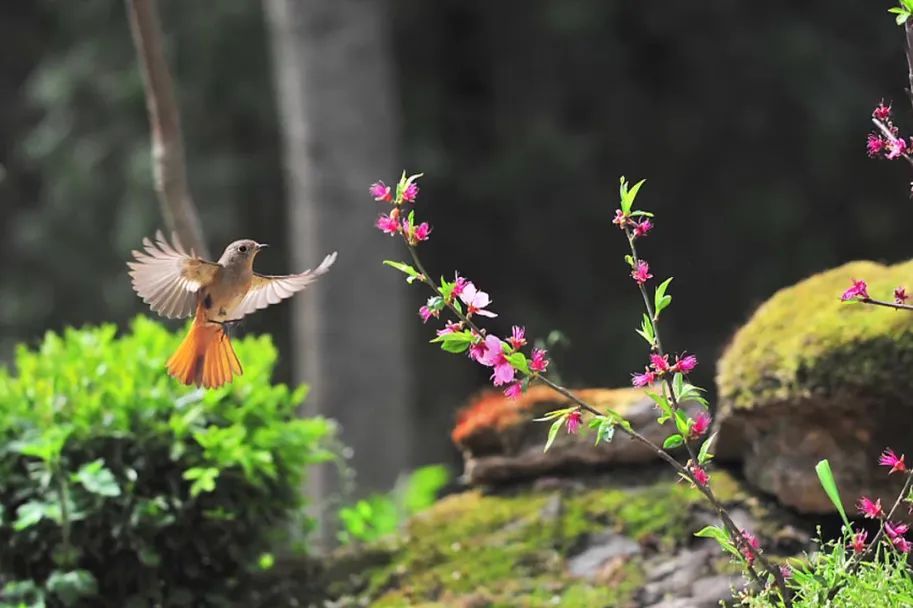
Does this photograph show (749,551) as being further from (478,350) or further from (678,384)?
(478,350)

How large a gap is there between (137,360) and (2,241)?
7.75 meters

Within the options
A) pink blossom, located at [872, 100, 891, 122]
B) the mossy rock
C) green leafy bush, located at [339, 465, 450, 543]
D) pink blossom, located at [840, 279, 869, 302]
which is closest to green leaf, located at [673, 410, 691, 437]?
pink blossom, located at [840, 279, 869, 302]

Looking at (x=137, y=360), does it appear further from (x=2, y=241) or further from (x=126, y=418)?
(x=2, y=241)

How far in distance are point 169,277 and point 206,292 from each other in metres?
0.08

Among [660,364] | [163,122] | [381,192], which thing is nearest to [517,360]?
[660,364]

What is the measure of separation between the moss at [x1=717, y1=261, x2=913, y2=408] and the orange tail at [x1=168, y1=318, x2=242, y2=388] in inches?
53.2

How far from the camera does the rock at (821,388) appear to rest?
2795 mm

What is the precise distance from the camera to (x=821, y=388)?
2.84 metres

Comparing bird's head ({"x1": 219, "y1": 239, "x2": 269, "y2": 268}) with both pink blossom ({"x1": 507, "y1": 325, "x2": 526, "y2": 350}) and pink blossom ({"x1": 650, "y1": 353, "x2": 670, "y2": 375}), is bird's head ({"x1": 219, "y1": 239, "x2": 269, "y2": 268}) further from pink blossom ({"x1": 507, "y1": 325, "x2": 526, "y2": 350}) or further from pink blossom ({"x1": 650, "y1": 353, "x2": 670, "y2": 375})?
pink blossom ({"x1": 650, "y1": 353, "x2": 670, "y2": 375})

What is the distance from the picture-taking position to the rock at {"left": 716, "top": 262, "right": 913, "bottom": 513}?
9.17 ft

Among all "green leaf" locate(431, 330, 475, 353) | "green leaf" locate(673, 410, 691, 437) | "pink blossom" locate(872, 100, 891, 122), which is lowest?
"green leaf" locate(673, 410, 691, 437)

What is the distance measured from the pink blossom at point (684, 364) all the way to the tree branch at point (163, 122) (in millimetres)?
1993

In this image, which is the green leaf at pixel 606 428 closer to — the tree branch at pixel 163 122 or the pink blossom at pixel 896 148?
the pink blossom at pixel 896 148

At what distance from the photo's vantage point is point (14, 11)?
415 inches
